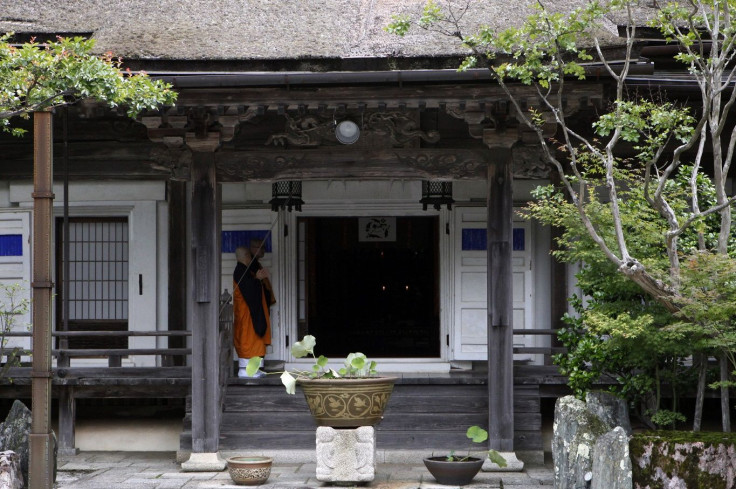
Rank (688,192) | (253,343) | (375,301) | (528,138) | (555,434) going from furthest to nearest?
(375,301)
(253,343)
(528,138)
(688,192)
(555,434)

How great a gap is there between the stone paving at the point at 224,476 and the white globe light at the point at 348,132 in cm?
358

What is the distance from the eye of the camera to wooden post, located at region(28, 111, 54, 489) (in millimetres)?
7922

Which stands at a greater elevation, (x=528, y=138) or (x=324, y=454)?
(x=528, y=138)

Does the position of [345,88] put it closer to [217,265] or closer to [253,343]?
[217,265]

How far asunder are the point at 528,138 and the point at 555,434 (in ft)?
11.1

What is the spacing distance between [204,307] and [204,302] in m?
0.08

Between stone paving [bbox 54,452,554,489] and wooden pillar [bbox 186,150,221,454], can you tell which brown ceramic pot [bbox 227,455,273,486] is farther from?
wooden pillar [bbox 186,150,221,454]

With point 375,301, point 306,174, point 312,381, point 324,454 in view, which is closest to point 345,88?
point 306,174

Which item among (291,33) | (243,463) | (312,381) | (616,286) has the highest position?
(291,33)

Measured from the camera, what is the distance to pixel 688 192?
9742 millimetres

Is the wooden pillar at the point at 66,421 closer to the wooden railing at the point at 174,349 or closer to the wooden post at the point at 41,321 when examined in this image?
the wooden railing at the point at 174,349

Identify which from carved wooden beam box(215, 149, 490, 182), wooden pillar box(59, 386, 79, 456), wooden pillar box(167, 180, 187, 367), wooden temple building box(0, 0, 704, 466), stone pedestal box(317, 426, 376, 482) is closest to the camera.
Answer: stone pedestal box(317, 426, 376, 482)

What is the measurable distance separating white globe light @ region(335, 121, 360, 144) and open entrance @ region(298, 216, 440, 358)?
6.26m

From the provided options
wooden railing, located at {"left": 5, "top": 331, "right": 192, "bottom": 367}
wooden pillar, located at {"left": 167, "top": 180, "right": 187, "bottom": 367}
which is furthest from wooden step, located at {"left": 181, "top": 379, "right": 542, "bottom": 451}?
wooden pillar, located at {"left": 167, "top": 180, "right": 187, "bottom": 367}
